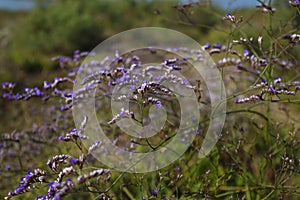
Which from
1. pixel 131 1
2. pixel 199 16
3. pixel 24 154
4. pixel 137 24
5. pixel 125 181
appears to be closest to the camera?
pixel 125 181

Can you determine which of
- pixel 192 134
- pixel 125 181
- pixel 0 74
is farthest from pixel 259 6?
pixel 0 74

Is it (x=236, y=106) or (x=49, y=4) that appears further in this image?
(x=49, y=4)

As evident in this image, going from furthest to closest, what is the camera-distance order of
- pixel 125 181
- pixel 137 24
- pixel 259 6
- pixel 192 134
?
pixel 137 24 → pixel 125 181 → pixel 192 134 → pixel 259 6

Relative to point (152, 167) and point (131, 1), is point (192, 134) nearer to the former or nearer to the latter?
point (152, 167)

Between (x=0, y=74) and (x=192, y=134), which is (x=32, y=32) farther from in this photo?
(x=192, y=134)

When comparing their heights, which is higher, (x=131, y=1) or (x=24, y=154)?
(x=131, y=1)

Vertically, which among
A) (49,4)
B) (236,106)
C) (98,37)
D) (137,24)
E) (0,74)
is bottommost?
(236,106)

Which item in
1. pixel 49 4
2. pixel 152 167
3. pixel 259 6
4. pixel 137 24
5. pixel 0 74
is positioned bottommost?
pixel 152 167

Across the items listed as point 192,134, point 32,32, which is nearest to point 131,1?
point 32,32

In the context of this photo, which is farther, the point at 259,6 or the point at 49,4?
the point at 49,4
